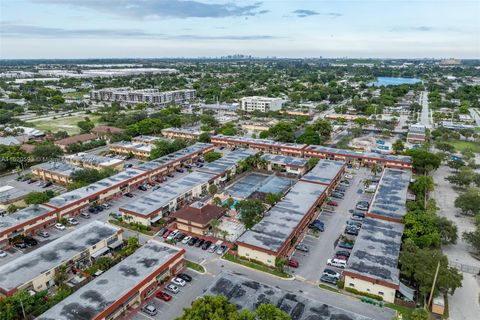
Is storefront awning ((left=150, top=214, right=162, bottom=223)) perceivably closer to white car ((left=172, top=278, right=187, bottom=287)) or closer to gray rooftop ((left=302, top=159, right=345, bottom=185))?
white car ((left=172, top=278, right=187, bottom=287))

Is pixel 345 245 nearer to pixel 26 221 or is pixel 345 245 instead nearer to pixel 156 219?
pixel 156 219

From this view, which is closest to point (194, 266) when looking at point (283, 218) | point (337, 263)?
point (283, 218)

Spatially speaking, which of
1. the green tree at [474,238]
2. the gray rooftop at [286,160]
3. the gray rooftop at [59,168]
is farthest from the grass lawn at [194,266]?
the gray rooftop at [59,168]

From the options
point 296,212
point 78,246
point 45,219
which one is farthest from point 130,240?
point 296,212

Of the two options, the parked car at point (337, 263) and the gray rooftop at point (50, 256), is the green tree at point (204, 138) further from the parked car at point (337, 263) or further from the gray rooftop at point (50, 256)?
the parked car at point (337, 263)

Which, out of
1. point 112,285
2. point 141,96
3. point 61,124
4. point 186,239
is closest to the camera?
point 112,285

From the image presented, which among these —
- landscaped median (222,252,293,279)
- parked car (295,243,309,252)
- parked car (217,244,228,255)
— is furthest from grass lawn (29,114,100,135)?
parked car (295,243,309,252)

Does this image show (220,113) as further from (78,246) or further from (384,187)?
(78,246)
